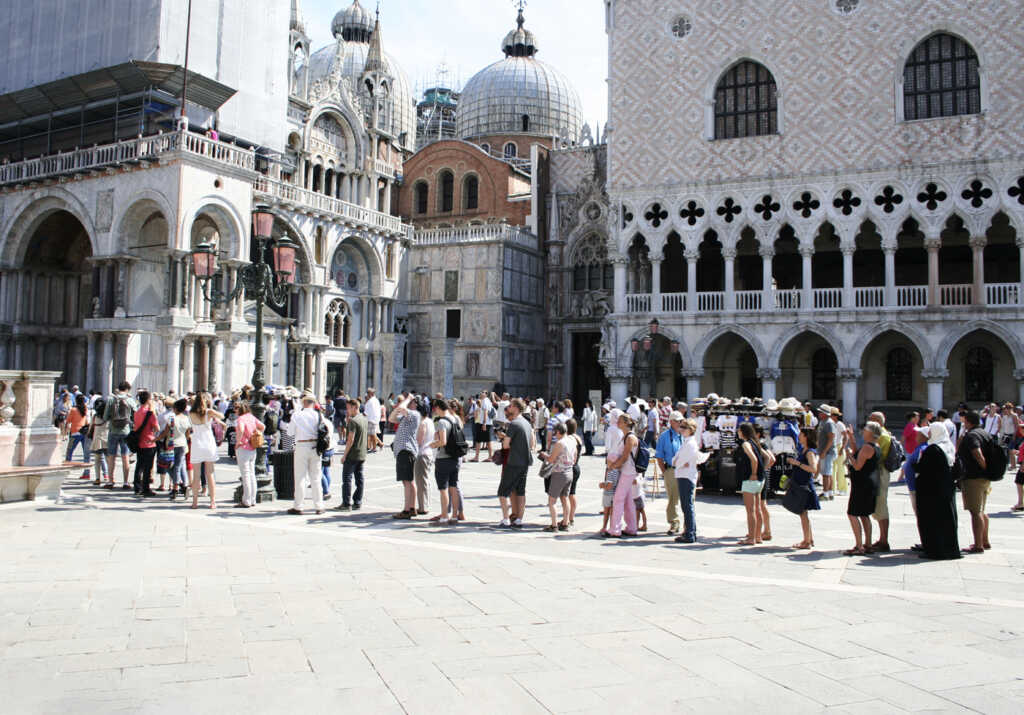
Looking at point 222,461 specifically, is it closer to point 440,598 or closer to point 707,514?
point 707,514

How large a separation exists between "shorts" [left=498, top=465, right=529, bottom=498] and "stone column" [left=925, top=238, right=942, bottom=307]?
2068 cm

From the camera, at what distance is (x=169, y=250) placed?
2283cm

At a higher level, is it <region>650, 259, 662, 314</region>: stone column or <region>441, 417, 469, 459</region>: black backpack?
<region>650, 259, 662, 314</region>: stone column

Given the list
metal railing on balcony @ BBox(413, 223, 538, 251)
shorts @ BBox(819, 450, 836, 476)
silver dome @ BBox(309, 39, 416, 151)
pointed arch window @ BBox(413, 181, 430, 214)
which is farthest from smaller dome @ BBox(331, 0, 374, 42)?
shorts @ BBox(819, 450, 836, 476)

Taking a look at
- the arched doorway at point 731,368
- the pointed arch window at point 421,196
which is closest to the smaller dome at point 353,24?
the pointed arch window at point 421,196

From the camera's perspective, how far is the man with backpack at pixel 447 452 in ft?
33.8

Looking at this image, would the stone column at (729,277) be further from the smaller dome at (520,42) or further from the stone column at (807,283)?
the smaller dome at (520,42)

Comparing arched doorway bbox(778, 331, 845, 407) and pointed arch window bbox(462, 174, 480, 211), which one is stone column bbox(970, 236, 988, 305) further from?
pointed arch window bbox(462, 174, 480, 211)

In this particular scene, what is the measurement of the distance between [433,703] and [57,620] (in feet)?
10.0

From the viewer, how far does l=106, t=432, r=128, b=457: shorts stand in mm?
12891

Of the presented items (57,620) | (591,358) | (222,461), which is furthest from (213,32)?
(57,620)

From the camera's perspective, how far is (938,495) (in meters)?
8.52

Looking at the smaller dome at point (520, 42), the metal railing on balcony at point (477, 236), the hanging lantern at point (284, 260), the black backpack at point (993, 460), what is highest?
the smaller dome at point (520, 42)

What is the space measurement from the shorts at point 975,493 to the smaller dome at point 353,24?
5653 centimetres
